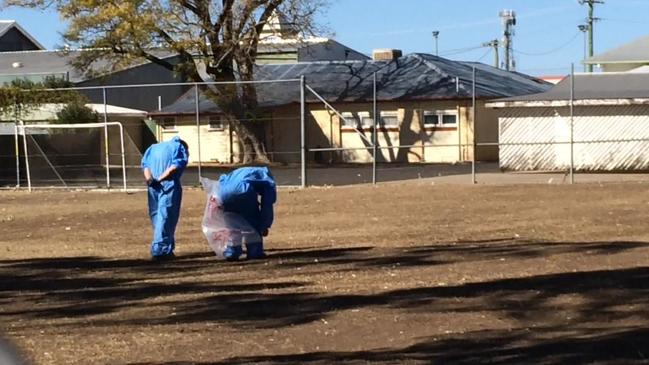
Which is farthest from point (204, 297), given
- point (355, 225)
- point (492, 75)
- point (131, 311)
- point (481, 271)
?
point (492, 75)

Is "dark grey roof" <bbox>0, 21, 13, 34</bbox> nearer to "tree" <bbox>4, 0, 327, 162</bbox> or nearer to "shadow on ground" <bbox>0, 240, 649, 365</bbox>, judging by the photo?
"tree" <bbox>4, 0, 327, 162</bbox>

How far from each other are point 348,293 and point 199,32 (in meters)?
29.0

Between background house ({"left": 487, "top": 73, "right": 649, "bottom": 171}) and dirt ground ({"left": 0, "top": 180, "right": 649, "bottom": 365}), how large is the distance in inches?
495

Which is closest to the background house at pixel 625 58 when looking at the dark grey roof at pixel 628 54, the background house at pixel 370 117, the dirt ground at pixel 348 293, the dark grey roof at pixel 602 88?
the dark grey roof at pixel 628 54

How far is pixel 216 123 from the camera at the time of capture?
4259 cm

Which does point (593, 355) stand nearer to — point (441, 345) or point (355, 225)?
point (441, 345)

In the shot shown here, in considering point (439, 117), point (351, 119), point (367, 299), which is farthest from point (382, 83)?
point (367, 299)

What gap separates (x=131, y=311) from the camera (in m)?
8.90

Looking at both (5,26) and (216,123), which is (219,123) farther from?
(5,26)

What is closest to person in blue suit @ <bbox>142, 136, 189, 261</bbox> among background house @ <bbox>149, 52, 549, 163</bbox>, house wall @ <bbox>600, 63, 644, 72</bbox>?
background house @ <bbox>149, 52, 549, 163</bbox>

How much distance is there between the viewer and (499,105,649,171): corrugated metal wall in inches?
1164

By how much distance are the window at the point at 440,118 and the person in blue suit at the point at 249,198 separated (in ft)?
97.3

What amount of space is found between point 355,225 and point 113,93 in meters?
33.3

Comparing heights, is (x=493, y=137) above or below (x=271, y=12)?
below
